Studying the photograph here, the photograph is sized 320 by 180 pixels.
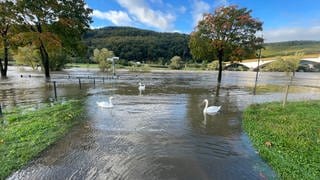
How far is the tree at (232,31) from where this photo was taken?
23.5m

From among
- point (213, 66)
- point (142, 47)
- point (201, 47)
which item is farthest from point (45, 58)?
point (142, 47)

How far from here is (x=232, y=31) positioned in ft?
78.1

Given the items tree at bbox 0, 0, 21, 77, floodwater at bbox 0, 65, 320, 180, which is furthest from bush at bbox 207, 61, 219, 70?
floodwater at bbox 0, 65, 320, 180

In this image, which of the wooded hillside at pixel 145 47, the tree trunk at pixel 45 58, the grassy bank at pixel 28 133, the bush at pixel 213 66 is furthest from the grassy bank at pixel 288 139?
the wooded hillside at pixel 145 47

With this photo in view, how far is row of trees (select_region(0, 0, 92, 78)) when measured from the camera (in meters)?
24.4

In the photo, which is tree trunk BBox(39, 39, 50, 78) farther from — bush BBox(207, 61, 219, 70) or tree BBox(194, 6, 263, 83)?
bush BBox(207, 61, 219, 70)

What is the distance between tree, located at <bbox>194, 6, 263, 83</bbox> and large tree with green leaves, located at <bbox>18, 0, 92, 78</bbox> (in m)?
13.6

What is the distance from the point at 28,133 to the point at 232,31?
21.2 meters

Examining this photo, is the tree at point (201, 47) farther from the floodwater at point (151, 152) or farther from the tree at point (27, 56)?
the tree at point (27, 56)

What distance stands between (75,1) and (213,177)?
28.2 metres

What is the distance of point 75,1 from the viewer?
91.9 feet

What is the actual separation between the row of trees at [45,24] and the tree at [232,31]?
13.7 m

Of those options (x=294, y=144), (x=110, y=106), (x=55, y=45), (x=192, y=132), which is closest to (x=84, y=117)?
(x=110, y=106)

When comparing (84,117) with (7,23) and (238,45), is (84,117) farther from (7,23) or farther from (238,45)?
(7,23)
